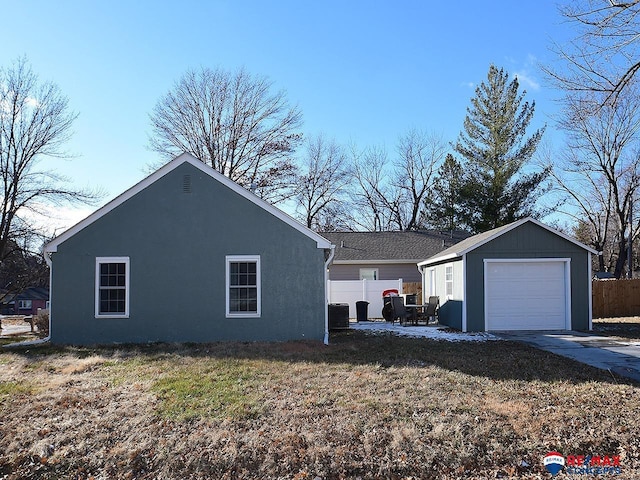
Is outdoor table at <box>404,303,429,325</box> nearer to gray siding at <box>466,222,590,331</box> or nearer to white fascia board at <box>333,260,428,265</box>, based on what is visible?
gray siding at <box>466,222,590,331</box>

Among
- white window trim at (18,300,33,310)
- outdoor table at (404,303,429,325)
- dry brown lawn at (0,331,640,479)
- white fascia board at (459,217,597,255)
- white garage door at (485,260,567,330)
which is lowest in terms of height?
white window trim at (18,300,33,310)

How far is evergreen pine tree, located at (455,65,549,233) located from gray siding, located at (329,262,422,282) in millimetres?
7408

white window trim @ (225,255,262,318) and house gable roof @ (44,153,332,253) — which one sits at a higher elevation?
house gable roof @ (44,153,332,253)

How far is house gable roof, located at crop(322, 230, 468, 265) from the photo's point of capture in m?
24.5

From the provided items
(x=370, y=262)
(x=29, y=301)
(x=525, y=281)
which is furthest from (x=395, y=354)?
(x=29, y=301)

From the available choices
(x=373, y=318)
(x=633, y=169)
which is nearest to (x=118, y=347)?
(x=373, y=318)

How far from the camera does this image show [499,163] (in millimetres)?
30547

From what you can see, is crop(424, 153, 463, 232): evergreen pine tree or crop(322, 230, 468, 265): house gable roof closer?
crop(322, 230, 468, 265): house gable roof

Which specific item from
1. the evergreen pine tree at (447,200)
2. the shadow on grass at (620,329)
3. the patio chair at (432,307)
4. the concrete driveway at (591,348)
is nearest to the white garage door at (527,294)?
the concrete driveway at (591,348)

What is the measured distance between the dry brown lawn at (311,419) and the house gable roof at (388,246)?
15.2 meters

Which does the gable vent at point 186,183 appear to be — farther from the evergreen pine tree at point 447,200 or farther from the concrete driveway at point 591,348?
the evergreen pine tree at point 447,200

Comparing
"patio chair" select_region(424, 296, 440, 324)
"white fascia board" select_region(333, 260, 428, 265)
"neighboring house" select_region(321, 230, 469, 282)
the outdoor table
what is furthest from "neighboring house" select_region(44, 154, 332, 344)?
"neighboring house" select_region(321, 230, 469, 282)

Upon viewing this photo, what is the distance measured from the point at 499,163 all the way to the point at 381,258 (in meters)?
11.2

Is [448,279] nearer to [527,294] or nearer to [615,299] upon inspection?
[527,294]
